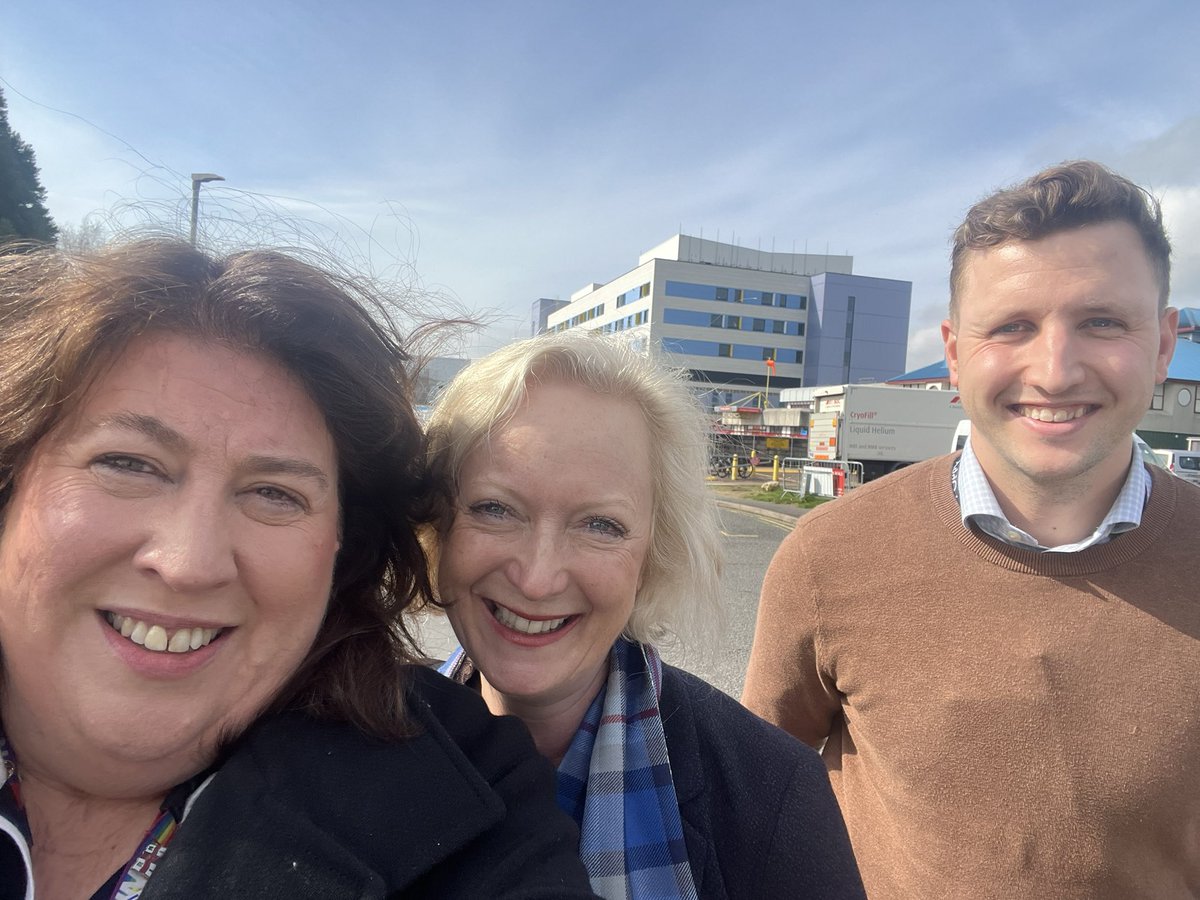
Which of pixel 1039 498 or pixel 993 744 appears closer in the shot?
pixel 993 744

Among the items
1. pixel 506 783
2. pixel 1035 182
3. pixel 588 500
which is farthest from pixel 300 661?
pixel 1035 182

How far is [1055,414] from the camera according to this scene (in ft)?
6.05

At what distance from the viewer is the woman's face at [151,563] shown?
106 cm

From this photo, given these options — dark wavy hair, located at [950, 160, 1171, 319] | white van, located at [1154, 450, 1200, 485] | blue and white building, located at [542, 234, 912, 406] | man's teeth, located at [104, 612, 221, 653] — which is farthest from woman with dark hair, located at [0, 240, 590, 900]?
blue and white building, located at [542, 234, 912, 406]

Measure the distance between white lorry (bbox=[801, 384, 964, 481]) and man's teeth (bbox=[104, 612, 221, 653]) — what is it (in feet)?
66.0

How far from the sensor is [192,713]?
1128 mm

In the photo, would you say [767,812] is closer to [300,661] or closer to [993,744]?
[993,744]

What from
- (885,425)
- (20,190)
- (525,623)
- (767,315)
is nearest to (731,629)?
(525,623)

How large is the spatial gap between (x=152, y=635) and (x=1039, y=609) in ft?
6.31

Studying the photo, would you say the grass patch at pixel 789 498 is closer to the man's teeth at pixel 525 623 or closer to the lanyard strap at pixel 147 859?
the man's teeth at pixel 525 623

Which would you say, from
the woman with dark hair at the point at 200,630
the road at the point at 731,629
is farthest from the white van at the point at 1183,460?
the woman with dark hair at the point at 200,630

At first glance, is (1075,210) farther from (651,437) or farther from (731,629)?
(731,629)

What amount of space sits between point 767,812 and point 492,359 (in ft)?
3.84

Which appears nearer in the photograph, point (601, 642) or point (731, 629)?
point (601, 642)
